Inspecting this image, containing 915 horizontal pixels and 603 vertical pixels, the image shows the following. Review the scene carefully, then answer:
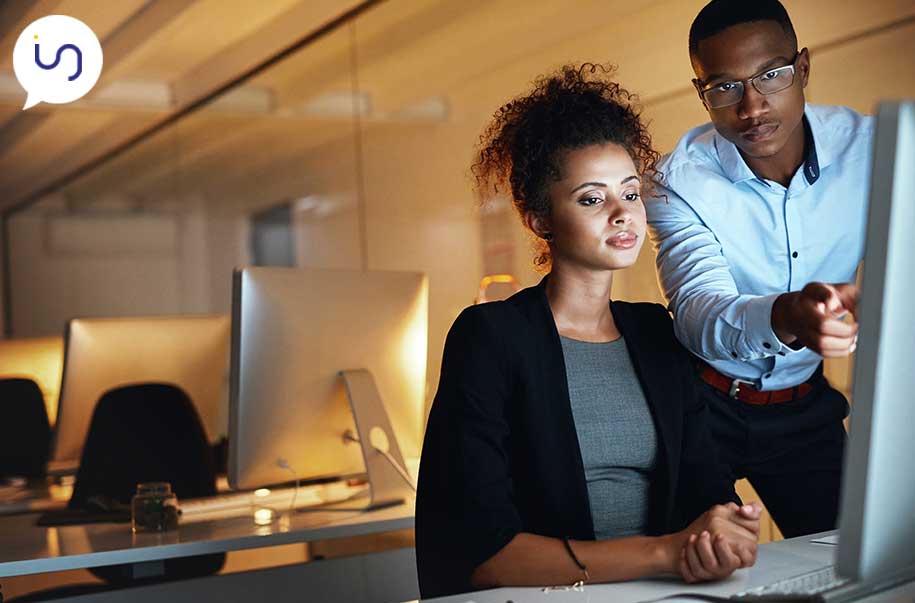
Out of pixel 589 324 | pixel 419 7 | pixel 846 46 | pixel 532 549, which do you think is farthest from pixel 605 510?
pixel 419 7

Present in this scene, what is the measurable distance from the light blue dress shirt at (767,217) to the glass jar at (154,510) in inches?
52.5

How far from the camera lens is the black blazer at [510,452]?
1.76 metres

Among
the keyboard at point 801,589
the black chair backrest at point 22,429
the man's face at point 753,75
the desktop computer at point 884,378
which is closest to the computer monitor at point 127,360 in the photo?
the black chair backrest at point 22,429

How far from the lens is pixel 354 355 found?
9.01 ft

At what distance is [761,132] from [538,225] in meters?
0.53

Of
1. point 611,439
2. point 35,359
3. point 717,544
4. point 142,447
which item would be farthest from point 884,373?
point 35,359

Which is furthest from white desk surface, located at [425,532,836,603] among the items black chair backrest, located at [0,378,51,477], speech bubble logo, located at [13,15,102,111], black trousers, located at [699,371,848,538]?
speech bubble logo, located at [13,15,102,111]

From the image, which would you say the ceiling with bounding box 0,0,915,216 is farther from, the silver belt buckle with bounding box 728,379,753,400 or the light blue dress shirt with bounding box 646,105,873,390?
the silver belt buckle with bounding box 728,379,753,400

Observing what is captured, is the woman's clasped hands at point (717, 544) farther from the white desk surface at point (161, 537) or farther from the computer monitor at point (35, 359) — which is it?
Result: the computer monitor at point (35, 359)

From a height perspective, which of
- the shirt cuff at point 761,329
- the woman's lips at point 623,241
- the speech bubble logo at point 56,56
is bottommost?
the shirt cuff at point 761,329

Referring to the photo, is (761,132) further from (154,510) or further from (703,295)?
(154,510)

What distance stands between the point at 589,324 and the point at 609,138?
365 mm

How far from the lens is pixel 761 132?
2.18 m

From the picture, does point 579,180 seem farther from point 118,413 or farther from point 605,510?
point 118,413
